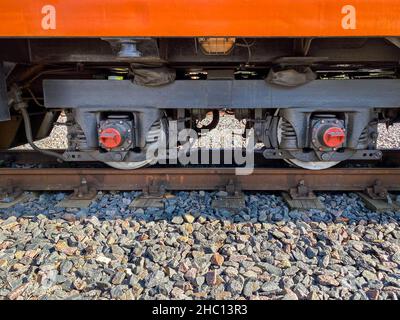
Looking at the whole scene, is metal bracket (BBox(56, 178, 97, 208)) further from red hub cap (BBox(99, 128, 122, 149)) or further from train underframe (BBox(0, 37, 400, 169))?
red hub cap (BBox(99, 128, 122, 149))

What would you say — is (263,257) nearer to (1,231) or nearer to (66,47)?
(1,231)

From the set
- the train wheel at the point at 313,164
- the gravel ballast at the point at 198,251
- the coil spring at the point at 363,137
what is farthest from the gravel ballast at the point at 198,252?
the coil spring at the point at 363,137

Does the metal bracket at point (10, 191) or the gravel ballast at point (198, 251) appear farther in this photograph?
the metal bracket at point (10, 191)

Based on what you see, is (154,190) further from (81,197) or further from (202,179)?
(81,197)

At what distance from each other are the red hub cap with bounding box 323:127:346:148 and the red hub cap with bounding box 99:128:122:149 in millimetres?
1922

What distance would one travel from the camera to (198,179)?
11.4 ft

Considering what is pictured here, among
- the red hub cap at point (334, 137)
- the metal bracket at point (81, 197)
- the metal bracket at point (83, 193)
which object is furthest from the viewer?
the metal bracket at point (83, 193)

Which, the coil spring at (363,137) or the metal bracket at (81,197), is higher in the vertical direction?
the coil spring at (363,137)

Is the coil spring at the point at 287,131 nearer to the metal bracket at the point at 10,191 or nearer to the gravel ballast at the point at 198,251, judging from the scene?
the gravel ballast at the point at 198,251

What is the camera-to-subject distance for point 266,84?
299 cm

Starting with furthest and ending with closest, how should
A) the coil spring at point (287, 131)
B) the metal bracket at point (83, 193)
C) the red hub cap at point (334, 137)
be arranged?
the metal bracket at point (83, 193), the coil spring at point (287, 131), the red hub cap at point (334, 137)

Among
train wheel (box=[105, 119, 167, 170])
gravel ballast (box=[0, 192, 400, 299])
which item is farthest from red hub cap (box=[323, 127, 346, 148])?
train wheel (box=[105, 119, 167, 170])
